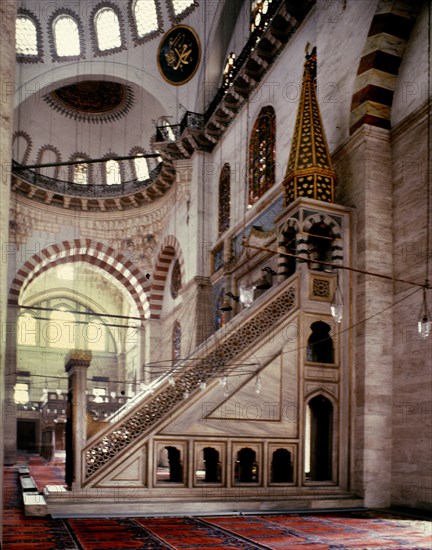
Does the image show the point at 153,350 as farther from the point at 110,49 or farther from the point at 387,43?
the point at 387,43

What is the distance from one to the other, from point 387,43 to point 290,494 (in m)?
5.45

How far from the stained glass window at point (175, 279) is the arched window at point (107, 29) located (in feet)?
19.0

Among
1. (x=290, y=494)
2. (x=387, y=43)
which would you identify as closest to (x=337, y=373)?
(x=290, y=494)

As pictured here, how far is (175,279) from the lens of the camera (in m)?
17.0

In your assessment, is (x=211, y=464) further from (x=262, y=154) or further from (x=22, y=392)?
(x=22, y=392)

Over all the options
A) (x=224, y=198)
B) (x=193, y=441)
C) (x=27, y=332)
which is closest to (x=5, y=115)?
(x=193, y=441)

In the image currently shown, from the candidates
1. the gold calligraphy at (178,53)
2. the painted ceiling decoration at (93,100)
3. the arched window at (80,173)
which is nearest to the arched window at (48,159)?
the arched window at (80,173)

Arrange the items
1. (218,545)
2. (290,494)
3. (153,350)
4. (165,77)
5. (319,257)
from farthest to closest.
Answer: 1. (153,350)
2. (165,77)
3. (319,257)
4. (290,494)
5. (218,545)

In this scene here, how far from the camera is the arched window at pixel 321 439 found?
25.6 ft

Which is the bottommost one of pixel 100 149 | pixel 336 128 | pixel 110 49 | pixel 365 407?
pixel 365 407

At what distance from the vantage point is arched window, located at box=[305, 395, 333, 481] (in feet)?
25.6

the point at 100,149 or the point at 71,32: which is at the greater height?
the point at 71,32

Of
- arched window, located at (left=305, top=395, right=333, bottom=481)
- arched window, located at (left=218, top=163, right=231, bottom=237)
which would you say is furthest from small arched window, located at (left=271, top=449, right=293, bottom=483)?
arched window, located at (left=218, top=163, right=231, bottom=237)

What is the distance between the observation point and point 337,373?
7.81 metres
